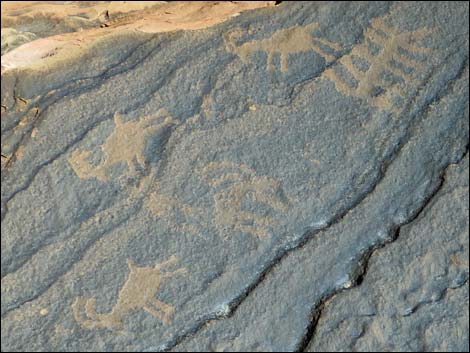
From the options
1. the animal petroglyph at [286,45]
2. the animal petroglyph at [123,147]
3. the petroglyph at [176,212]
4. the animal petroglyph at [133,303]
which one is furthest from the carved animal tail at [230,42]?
the animal petroglyph at [133,303]

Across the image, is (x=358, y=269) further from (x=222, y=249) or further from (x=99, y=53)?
(x=99, y=53)

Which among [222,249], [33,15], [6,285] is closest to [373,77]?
[222,249]

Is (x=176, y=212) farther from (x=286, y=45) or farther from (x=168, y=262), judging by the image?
(x=286, y=45)

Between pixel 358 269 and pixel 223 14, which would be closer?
pixel 358 269

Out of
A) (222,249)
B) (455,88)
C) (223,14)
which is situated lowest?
(222,249)

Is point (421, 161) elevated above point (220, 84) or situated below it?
below

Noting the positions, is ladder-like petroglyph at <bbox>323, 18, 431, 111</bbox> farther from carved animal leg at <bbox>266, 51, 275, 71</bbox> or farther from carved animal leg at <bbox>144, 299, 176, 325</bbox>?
carved animal leg at <bbox>144, 299, 176, 325</bbox>

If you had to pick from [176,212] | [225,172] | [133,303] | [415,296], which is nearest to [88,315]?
[133,303]
